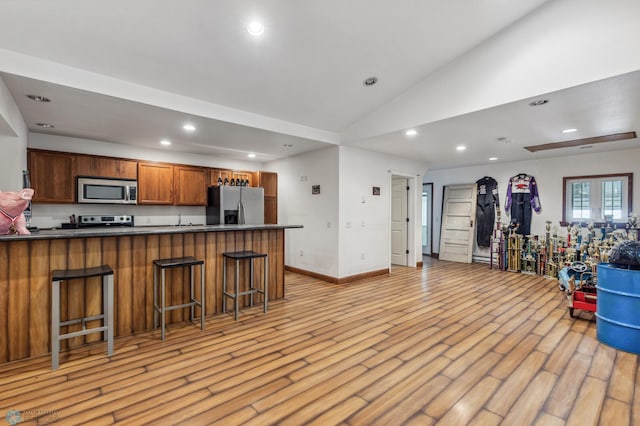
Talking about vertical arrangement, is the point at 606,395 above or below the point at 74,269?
below

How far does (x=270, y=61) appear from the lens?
Result: 330 centimetres

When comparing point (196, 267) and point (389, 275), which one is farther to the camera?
point (389, 275)

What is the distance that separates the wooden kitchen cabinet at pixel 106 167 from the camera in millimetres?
5070

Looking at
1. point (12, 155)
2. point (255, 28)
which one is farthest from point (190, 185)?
point (255, 28)

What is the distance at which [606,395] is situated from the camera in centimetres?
214

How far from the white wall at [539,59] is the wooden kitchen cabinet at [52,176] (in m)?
5.46

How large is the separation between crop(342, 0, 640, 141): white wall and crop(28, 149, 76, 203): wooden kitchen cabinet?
5.46m

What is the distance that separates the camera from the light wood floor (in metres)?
1.92

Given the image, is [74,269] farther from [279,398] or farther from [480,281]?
[480,281]

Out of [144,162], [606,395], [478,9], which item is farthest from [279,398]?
[144,162]

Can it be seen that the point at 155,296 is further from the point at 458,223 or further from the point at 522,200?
the point at 522,200

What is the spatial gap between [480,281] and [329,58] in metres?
4.67

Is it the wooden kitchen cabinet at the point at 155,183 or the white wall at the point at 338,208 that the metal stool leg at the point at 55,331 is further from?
the white wall at the point at 338,208

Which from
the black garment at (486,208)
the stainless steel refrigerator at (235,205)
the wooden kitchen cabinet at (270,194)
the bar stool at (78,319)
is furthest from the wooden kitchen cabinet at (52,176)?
the black garment at (486,208)
